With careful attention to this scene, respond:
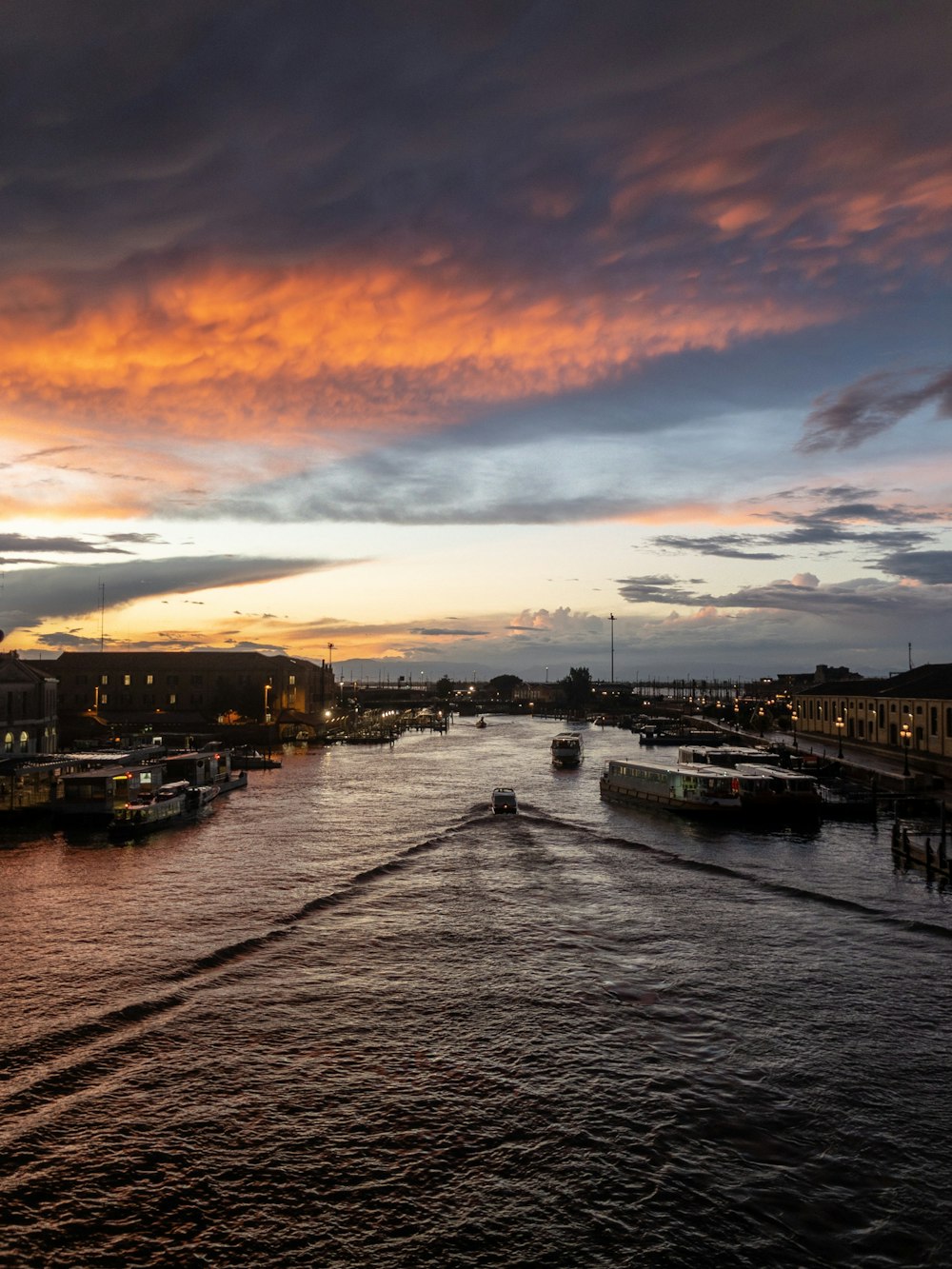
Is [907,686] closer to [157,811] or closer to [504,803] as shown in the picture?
[504,803]

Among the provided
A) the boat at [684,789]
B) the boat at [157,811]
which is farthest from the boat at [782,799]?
the boat at [157,811]

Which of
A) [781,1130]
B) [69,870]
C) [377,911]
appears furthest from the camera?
[69,870]

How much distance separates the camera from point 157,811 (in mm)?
67812

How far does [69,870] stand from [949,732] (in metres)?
79.4

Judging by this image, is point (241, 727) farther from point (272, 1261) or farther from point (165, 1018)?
point (272, 1261)

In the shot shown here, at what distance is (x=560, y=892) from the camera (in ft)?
156

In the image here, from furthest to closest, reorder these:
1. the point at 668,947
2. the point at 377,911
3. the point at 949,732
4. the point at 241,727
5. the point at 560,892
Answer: the point at 241,727, the point at 949,732, the point at 560,892, the point at 377,911, the point at 668,947

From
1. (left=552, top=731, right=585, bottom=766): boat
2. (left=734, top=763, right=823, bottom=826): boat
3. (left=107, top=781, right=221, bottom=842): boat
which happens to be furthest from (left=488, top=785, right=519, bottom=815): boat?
(left=552, top=731, right=585, bottom=766): boat

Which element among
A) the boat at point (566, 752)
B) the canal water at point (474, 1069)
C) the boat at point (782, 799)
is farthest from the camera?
the boat at point (566, 752)

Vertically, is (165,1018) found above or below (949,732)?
below

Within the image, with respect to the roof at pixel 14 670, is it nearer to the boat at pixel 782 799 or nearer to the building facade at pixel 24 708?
the building facade at pixel 24 708

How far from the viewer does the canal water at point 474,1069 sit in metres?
19.7

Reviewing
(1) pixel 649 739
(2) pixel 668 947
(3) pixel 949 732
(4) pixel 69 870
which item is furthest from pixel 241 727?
(2) pixel 668 947

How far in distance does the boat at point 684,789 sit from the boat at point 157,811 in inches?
1545
